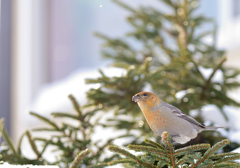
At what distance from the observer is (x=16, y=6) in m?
4.82

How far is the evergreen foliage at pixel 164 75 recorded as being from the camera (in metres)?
0.83

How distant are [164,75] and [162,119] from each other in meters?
0.57

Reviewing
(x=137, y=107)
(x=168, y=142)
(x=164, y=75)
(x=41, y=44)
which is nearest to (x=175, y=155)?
(x=168, y=142)

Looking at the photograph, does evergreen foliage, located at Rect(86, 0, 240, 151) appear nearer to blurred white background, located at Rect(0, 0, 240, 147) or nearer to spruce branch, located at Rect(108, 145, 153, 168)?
spruce branch, located at Rect(108, 145, 153, 168)

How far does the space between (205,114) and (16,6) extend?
15.4 feet

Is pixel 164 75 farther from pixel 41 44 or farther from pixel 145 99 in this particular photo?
pixel 41 44

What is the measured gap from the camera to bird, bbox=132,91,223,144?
1.56 ft

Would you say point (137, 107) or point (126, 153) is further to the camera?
point (137, 107)

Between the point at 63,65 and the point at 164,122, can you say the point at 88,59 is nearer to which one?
the point at 63,65

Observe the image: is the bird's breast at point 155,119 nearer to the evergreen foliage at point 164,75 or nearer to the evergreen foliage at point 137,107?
the evergreen foliage at point 137,107

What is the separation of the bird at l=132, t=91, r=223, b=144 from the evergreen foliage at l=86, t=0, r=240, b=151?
0.94 feet

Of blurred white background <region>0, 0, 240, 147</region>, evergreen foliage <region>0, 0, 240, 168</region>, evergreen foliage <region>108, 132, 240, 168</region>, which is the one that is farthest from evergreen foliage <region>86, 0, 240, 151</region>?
blurred white background <region>0, 0, 240, 147</region>

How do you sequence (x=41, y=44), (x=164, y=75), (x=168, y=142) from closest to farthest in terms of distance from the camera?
(x=168, y=142) → (x=164, y=75) → (x=41, y=44)

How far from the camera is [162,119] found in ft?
1.57
